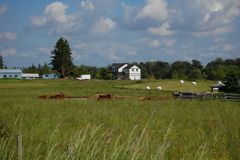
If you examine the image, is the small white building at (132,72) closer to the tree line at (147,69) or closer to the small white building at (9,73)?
the tree line at (147,69)

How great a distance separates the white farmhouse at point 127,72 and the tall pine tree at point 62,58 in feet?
123

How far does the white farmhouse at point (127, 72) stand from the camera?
155 m

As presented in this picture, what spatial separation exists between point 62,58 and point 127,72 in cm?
4305

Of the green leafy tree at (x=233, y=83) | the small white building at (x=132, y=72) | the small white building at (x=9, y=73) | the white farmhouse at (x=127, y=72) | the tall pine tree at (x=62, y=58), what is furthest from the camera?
the small white building at (x=9, y=73)

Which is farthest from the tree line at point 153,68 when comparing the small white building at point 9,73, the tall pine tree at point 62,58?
the small white building at point 9,73

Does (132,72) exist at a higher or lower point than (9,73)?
lower

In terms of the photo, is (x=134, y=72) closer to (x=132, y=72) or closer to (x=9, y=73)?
(x=132, y=72)

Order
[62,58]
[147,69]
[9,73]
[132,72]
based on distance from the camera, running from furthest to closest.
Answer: [147,69] → [9,73] → [132,72] → [62,58]

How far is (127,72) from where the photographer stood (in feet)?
515

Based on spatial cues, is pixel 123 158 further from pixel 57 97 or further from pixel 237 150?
pixel 57 97

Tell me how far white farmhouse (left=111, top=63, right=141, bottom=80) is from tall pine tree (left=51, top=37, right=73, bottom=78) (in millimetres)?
37629

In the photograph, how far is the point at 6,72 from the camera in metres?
157

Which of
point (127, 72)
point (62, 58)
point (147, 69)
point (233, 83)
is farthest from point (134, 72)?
point (233, 83)

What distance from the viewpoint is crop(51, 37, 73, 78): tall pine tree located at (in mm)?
118938
